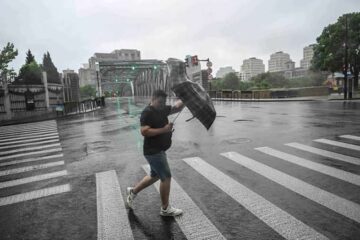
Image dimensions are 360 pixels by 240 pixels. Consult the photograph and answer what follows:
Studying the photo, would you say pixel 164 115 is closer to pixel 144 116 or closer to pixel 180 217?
pixel 144 116

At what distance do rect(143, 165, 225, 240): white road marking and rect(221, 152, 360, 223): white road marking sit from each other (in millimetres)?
1870

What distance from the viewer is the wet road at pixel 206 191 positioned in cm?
375

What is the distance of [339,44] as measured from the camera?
143 ft

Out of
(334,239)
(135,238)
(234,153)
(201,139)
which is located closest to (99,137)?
(201,139)

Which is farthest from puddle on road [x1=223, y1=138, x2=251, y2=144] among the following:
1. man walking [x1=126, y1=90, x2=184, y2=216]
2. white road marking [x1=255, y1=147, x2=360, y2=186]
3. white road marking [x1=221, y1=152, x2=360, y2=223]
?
man walking [x1=126, y1=90, x2=184, y2=216]

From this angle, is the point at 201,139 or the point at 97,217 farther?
the point at 201,139

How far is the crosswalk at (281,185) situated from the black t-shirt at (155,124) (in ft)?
3.60

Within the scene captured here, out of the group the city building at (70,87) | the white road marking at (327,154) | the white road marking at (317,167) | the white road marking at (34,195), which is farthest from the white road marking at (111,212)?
the city building at (70,87)

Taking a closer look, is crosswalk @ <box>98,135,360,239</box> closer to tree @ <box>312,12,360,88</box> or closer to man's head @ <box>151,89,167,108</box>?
man's head @ <box>151,89,167,108</box>

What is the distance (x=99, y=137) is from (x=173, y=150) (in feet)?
15.4

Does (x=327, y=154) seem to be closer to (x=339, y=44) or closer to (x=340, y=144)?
(x=340, y=144)

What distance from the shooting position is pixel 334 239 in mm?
3332

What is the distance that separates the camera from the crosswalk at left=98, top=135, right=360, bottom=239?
365cm

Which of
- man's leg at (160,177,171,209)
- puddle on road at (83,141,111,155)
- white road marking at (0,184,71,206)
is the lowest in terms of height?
white road marking at (0,184,71,206)
